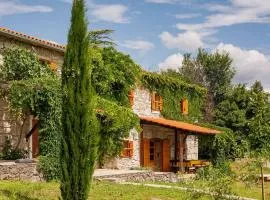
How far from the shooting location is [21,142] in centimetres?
2092

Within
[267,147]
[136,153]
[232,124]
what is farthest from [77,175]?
[232,124]

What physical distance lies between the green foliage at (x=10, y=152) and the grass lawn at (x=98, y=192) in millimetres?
3852

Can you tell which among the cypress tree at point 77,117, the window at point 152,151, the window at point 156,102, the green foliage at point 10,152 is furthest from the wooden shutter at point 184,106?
the cypress tree at point 77,117

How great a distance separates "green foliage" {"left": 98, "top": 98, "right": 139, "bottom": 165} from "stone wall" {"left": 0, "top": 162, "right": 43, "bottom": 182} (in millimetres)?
4717

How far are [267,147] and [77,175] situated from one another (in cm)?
472

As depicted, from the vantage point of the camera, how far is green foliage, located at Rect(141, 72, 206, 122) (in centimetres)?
3180

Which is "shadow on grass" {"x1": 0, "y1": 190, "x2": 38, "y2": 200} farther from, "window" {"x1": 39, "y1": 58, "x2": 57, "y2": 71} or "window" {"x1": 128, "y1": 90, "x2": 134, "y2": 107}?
"window" {"x1": 128, "y1": 90, "x2": 134, "y2": 107}

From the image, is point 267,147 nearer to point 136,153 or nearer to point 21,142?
point 21,142

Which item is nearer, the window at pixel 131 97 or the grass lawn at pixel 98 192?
the grass lawn at pixel 98 192

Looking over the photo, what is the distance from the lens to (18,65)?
796 inches

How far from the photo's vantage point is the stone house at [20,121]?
798 inches

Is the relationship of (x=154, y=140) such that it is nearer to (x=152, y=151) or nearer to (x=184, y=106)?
(x=152, y=151)

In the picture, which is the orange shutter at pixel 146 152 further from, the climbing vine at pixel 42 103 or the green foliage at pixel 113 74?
the climbing vine at pixel 42 103

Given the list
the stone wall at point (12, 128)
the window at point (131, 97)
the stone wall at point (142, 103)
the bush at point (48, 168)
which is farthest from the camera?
the stone wall at point (142, 103)
